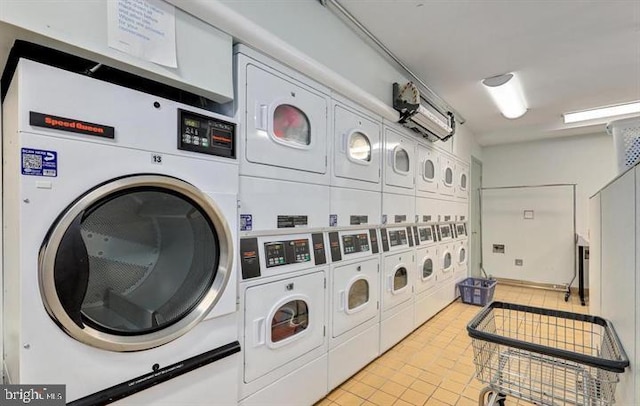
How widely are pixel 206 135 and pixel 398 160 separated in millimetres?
2152

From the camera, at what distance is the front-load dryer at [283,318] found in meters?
1.58

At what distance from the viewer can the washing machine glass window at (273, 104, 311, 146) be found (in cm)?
178

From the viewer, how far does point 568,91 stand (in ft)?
12.0

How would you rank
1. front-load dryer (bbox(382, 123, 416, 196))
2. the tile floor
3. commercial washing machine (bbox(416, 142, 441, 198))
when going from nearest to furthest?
the tile floor → front-load dryer (bbox(382, 123, 416, 196)) → commercial washing machine (bbox(416, 142, 441, 198))

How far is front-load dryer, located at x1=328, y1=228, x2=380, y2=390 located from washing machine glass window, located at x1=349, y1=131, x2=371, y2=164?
567 millimetres

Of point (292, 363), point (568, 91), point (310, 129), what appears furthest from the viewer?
point (568, 91)

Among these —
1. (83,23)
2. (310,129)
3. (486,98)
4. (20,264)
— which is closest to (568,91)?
(486,98)

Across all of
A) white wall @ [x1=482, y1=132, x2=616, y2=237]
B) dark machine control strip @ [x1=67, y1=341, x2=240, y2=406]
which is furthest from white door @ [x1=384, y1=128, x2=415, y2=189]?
white wall @ [x1=482, y1=132, x2=616, y2=237]

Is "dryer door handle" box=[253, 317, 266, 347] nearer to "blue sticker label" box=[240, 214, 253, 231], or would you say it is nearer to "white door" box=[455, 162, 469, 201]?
"blue sticker label" box=[240, 214, 253, 231]

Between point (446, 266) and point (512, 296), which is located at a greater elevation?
point (446, 266)

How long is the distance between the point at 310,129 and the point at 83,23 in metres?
1.19

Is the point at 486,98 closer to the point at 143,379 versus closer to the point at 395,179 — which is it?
the point at 395,179

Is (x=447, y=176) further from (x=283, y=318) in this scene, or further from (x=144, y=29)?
(x=144, y=29)

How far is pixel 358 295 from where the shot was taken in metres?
2.42
